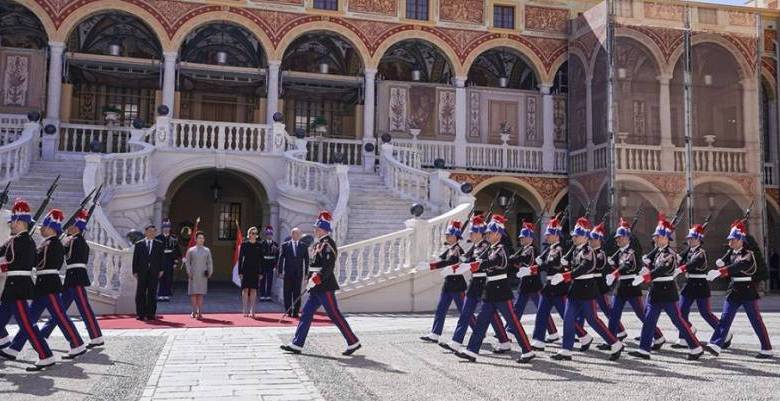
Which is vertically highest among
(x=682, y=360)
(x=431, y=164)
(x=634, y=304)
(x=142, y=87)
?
(x=142, y=87)

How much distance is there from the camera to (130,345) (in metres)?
8.90

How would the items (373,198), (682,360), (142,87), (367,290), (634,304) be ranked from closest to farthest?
(682,360)
(634,304)
(367,290)
(373,198)
(142,87)

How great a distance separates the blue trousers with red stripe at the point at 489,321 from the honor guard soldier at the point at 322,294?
143 centimetres

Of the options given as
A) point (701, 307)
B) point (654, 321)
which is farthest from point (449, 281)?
point (701, 307)

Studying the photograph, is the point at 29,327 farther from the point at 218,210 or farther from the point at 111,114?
the point at 218,210

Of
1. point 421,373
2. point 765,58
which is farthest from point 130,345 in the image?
point 765,58

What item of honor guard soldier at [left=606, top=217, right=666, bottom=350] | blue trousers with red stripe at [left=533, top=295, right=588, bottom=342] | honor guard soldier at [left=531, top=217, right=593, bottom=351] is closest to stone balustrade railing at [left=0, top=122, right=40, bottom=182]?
honor guard soldier at [left=531, top=217, right=593, bottom=351]

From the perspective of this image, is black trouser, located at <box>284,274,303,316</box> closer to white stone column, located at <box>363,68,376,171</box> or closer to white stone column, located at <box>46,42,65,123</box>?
white stone column, located at <box>363,68,376,171</box>

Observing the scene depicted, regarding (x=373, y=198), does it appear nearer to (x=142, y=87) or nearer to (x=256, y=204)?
(x=256, y=204)

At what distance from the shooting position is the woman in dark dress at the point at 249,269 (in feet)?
40.4

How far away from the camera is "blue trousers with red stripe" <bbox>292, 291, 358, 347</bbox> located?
8422 millimetres

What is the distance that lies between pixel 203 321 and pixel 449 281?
14.6ft

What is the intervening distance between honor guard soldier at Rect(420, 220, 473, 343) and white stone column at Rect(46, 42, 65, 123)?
14.1m

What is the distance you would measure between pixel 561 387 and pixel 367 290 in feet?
21.5
